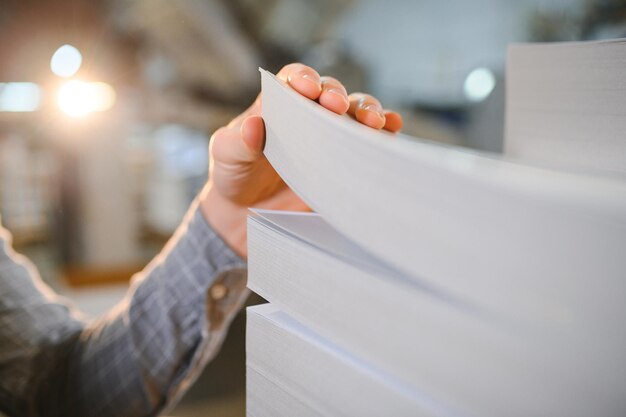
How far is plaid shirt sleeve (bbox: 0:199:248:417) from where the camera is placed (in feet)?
1.63

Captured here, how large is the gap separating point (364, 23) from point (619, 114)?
148 inches

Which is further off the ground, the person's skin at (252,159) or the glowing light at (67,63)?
the glowing light at (67,63)

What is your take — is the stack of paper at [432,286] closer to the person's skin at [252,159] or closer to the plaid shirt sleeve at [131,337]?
the person's skin at [252,159]

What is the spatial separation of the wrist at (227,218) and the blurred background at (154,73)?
4.61 feet

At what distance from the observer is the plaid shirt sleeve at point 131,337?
0.50 meters

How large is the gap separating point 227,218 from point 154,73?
14.2 ft

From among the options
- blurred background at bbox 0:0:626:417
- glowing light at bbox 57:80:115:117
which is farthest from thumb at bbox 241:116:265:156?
glowing light at bbox 57:80:115:117

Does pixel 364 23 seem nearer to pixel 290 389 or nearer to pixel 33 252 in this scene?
pixel 33 252

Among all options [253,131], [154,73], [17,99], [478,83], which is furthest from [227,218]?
[17,99]

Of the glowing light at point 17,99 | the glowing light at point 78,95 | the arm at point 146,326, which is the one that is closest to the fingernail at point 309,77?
the arm at point 146,326

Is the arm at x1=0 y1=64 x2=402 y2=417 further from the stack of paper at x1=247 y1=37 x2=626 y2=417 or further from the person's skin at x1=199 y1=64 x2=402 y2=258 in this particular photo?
the stack of paper at x1=247 y1=37 x2=626 y2=417

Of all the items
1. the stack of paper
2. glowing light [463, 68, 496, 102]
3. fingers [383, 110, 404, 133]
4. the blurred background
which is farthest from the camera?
the blurred background

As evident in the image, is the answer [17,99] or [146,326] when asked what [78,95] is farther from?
[17,99]

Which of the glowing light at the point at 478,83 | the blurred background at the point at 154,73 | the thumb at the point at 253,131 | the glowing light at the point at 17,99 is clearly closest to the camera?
the thumb at the point at 253,131
